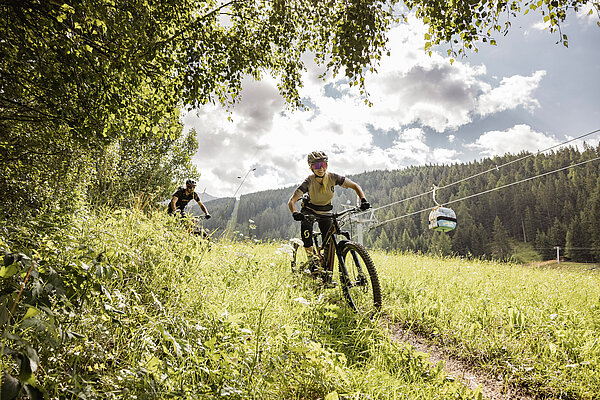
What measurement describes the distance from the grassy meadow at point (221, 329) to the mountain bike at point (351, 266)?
0.85 feet

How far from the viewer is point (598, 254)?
7106cm

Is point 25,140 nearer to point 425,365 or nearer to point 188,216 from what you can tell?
point 188,216

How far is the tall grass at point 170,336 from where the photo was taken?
165cm

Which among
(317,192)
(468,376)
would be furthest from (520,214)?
(468,376)

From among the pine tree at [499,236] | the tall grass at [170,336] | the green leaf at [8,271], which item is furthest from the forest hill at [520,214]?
the green leaf at [8,271]

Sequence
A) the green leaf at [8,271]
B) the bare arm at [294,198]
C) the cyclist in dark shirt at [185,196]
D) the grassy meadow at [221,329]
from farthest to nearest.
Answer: the cyclist in dark shirt at [185,196] → the bare arm at [294,198] → the grassy meadow at [221,329] → the green leaf at [8,271]

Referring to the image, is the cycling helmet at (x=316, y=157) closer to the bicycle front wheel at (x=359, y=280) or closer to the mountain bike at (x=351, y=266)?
the mountain bike at (x=351, y=266)

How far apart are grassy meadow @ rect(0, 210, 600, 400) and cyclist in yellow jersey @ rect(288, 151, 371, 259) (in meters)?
0.81

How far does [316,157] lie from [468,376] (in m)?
3.51

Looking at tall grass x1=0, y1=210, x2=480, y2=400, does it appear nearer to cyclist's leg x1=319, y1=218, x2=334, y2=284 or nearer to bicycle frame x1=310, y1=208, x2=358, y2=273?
cyclist's leg x1=319, y1=218, x2=334, y2=284

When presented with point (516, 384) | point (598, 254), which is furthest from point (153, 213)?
point (598, 254)

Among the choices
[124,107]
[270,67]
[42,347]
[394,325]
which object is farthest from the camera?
[270,67]

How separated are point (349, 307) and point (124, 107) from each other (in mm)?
3962

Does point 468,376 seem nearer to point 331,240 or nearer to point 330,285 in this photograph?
point 330,285
